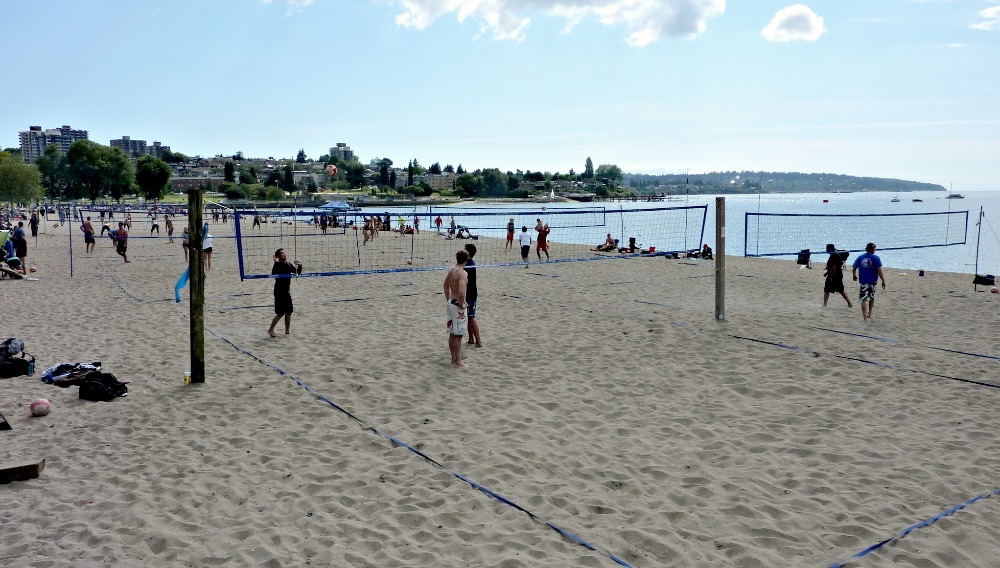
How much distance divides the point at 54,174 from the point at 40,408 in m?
126

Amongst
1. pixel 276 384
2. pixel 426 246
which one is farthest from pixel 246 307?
pixel 426 246

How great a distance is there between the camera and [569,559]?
3695 mm

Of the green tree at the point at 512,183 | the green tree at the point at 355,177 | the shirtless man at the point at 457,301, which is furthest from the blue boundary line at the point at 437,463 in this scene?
the green tree at the point at 355,177

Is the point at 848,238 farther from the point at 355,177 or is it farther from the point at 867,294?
the point at 355,177

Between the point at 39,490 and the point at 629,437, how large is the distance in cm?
425

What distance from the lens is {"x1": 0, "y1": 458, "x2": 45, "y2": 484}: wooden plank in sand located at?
457cm

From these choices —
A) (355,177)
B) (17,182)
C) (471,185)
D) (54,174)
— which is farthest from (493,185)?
(17,182)

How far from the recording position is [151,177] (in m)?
103

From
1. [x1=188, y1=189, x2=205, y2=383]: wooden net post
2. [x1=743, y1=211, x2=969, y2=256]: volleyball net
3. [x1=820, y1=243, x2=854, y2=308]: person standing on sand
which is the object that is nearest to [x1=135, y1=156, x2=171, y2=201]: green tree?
[x1=743, y1=211, x2=969, y2=256]: volleyball net

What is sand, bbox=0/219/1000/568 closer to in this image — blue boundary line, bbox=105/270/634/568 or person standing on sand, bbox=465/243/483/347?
blue boundary line, bbox=105/270/634/568

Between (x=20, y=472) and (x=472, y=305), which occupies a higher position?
(x=472, y=305)

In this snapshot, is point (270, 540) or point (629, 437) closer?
point (270, 540)

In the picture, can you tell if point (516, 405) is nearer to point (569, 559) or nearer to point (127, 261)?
point (569, 559)

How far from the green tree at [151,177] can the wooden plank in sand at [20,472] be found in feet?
365
